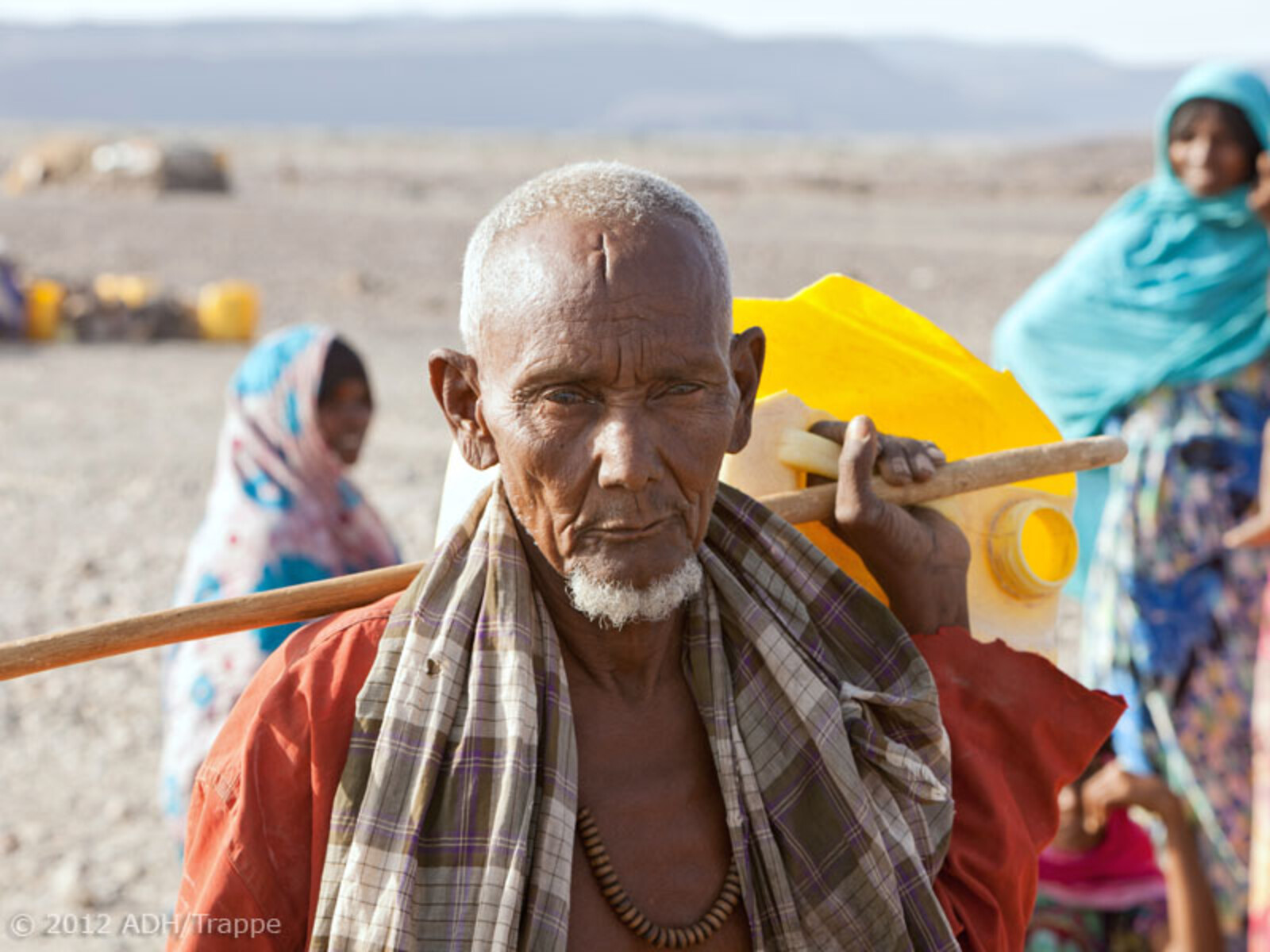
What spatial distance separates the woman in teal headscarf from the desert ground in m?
3.11

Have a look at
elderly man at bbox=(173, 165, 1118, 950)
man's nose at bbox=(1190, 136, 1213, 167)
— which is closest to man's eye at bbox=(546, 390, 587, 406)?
elderly man at bbox=(173, 165, 1118, 950)

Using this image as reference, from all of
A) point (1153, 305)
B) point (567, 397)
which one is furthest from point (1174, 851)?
point (567, 397)

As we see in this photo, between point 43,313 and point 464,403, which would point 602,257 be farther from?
point 43,313

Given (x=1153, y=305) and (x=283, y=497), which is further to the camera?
(x=1153, y=305)

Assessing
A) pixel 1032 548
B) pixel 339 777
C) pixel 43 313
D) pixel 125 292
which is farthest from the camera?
pixel 125 292

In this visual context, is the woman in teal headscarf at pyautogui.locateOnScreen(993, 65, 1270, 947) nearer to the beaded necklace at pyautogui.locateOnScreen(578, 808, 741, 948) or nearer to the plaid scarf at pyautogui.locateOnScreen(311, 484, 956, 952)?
the plaid scarf at pyautogui.locateOnScreen(311, 484, 956, 952)

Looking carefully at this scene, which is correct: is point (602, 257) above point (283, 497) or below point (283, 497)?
above

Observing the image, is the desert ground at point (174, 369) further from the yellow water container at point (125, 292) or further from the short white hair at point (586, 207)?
the short white hair at point (586, 207)

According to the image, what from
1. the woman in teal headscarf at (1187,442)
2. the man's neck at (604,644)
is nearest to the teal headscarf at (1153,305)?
the woman in teal headscarf at (1187,442)

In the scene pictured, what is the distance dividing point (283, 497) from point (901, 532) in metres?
2.86

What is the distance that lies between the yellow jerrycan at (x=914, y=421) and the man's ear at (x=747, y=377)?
0.70ft

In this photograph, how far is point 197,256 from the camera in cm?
2377

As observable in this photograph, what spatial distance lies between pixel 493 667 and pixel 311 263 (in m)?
21.9

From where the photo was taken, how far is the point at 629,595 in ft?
6.42
